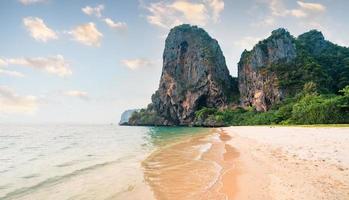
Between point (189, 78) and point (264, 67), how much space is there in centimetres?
4906

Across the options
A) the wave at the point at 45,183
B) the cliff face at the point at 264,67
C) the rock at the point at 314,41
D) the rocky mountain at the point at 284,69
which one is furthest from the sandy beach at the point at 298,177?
the rock at the point at 314,41

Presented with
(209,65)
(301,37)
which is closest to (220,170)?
(209,65)

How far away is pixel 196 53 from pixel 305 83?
7328 cm

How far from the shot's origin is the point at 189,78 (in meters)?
172

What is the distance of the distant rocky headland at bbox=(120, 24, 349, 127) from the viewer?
11744cm

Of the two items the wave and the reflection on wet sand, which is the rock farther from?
the wave

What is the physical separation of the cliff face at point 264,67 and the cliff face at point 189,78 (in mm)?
17975

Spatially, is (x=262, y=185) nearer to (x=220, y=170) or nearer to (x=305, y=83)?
(x=220, y=170)

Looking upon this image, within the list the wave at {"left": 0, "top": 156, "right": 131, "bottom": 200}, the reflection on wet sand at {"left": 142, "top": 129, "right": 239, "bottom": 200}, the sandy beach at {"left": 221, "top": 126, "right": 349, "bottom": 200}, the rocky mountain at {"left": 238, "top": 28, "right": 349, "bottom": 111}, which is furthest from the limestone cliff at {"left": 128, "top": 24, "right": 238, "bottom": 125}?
the wave at {"left": 0, "top": 156, "right": 131, "bottom": 200}

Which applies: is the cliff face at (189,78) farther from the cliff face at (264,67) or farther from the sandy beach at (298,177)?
the sandy beach at (298,177)

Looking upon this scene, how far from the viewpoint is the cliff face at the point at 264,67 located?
127 m

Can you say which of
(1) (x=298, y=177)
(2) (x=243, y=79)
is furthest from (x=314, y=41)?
(1) (x=298, y=177)

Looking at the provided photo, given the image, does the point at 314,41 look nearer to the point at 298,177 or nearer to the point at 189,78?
the point at 189,78

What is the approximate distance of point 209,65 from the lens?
16312 centimetres
